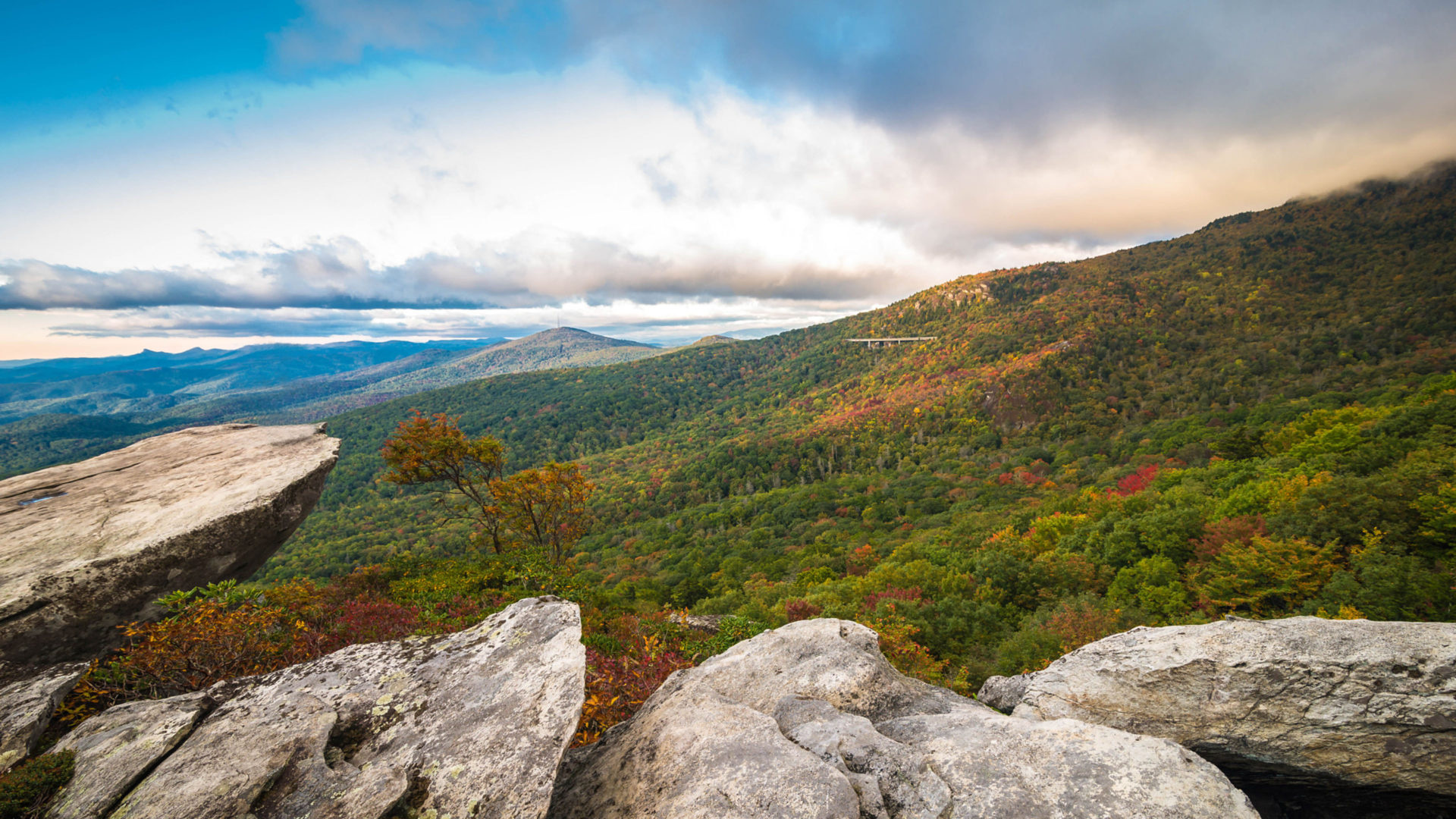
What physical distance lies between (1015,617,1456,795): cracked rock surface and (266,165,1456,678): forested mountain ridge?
46.0ft

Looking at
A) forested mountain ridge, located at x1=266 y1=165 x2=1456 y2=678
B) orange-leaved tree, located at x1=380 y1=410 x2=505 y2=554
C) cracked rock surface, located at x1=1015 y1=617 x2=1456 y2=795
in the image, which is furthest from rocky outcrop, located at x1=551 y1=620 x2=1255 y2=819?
orange-leaved tree, located at x1=380 y1=410 x2=505 y2=554

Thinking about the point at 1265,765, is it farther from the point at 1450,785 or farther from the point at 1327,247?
the point at 1327,247

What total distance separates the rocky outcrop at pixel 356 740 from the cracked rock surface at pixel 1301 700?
28.9 feet

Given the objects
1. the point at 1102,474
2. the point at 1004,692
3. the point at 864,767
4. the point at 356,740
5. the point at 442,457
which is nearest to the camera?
the point at 864,767

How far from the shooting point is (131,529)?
10.0 metres

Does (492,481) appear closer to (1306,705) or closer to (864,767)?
(864,767)

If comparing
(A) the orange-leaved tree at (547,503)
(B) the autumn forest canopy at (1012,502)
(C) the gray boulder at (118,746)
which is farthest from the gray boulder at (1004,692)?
(A) the orange-leaved tree at (547,503)

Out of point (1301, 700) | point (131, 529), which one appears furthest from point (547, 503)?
point (1301, 700)

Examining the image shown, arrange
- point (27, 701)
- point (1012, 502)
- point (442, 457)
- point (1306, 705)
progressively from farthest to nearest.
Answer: point (1012, 502)
point (442, 457)
point (1306, 705)
point (27, 701)

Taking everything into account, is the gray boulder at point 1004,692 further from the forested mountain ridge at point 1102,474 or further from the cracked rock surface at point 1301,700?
the forested mountain ridge at point 1102,474

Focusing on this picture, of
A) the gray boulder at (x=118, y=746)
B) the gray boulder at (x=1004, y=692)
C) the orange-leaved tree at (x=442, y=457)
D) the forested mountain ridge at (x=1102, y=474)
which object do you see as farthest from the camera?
the orange-leaved tree at (x=442, y=457)

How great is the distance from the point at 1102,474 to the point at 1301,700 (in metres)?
76.2

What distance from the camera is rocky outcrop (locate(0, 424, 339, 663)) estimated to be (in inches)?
340

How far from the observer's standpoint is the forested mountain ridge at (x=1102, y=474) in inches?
884
